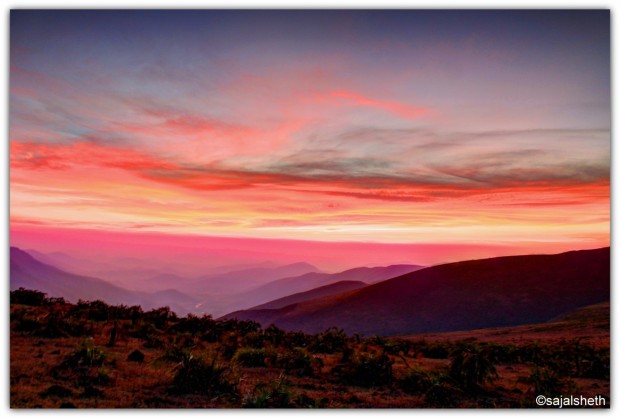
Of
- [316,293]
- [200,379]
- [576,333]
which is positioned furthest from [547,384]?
[316,293]

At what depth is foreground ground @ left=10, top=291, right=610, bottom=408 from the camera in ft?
23.6

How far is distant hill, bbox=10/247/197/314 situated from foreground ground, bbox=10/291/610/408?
1.06m

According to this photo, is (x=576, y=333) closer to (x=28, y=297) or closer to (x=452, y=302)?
(x=28, y=297)

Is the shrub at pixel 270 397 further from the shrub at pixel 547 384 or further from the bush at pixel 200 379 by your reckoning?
the shrub at pixel 547 384

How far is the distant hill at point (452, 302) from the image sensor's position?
33406mm

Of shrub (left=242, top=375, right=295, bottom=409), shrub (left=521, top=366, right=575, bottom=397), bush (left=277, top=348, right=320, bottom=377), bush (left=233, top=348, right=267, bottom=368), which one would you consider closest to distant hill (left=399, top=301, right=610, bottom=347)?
shrub (left=521, top=366, right=575, bottom=397)

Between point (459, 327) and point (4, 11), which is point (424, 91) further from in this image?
point (459, 327)

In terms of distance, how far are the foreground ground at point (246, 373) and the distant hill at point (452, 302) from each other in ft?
65.1

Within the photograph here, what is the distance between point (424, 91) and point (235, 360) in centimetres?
757

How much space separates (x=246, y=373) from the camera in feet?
28.3

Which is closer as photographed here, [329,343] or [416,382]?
[416,382]

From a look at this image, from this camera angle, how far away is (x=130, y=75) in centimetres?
992

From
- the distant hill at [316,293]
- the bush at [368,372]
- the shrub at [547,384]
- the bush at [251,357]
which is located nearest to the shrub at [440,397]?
the bush at [368,372]

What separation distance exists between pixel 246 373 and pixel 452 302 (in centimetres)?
3511
